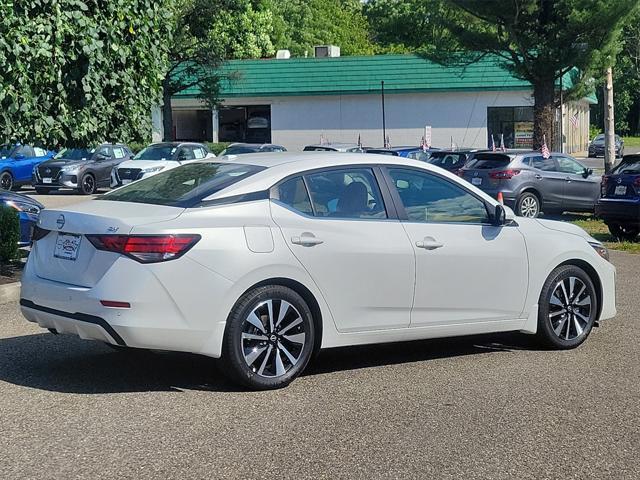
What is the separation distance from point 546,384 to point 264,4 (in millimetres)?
53889

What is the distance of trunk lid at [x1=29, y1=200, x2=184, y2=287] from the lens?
6320 millimetres

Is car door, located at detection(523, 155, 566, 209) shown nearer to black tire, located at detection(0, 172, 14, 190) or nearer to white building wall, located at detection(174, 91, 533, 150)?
black tire, located at detection(0, 172, 14, 190)

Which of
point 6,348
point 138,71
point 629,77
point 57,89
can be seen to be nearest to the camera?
point 6,348

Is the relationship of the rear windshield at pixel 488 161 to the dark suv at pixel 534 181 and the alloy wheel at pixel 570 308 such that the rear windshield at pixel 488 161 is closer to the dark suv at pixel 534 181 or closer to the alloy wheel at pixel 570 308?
the dark suv at pixel 534 181

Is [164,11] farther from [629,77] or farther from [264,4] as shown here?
[629,77]

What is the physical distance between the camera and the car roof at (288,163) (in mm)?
6777

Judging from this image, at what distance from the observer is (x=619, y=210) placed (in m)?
16.3

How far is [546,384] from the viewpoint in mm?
6957

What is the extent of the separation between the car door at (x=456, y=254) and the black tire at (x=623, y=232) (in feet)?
32.5

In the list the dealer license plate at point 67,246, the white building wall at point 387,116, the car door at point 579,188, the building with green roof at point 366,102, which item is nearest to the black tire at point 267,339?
the dealer license plate at point 67,246

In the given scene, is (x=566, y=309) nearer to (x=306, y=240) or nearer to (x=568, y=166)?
(x=306, y=240)

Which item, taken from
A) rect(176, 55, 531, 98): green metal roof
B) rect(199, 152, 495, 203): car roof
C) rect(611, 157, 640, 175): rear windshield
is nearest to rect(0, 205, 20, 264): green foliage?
rect(199, 152, 495, 203): car roof

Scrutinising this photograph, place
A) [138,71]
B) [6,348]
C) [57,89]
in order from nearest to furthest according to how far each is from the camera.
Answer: [6,348], [57,89], [138,71]

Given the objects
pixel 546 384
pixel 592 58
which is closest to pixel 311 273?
pixel 546 384
